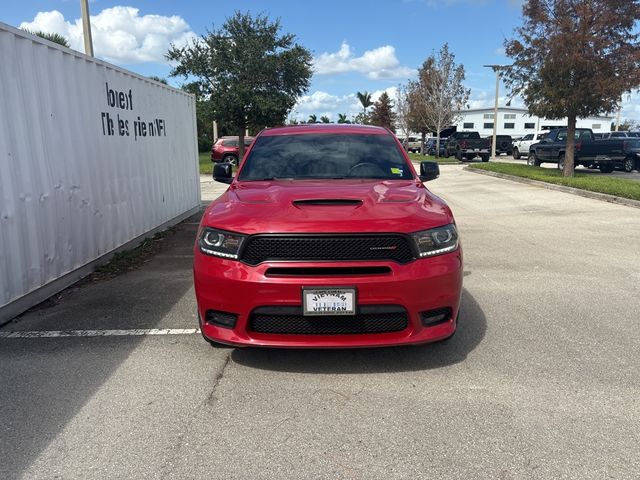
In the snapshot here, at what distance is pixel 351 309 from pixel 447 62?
3616 cm

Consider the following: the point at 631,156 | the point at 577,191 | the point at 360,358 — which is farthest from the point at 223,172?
the point at 631,156

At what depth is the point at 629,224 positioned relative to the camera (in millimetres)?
9305

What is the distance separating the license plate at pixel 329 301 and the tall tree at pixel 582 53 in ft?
51.9

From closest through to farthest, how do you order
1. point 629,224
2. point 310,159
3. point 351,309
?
point 351,309, point 310,159, point 629,224

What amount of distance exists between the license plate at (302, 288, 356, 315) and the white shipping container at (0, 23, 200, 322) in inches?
128

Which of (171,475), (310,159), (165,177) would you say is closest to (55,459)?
(171,475)

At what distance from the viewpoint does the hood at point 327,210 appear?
3.29 metres

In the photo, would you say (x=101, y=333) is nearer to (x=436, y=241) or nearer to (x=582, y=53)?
(x=436, y=241)

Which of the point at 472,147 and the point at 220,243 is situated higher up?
the point at 472,147

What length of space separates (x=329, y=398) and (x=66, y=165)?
4420mm

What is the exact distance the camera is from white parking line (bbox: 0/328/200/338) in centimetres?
437

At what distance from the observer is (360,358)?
150 inches

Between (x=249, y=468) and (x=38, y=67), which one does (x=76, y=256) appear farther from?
(x=249, y=468)

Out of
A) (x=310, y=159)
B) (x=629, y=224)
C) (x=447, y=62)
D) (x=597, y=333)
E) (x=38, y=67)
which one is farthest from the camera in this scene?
(x=447, y=62)
